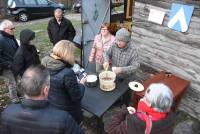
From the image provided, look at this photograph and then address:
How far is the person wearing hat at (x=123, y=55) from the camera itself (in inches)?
193

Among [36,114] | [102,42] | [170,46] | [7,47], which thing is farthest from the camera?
[102,42]

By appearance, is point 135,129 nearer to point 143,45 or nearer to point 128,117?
point 128,117

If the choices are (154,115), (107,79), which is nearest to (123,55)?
(107,79)

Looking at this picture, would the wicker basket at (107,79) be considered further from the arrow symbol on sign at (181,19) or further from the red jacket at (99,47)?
the arrow symbol on sign at (181,19)

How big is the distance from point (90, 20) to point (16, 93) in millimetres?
2843

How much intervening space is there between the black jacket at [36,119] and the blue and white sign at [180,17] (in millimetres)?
3573

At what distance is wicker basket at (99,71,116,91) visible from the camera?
4.72m

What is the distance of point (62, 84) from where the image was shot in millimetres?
3889

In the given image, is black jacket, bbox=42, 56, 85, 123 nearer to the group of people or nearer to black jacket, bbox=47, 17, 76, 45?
the group of people

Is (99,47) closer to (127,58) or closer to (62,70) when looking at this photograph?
(127,58)

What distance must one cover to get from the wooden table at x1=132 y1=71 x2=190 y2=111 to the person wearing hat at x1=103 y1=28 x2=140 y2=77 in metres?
0.44

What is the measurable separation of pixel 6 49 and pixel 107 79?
7.20 ft

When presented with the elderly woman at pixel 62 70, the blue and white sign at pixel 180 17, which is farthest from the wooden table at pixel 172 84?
the elderly woman at pixel 62 70

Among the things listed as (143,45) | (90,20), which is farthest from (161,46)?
(90,20)
